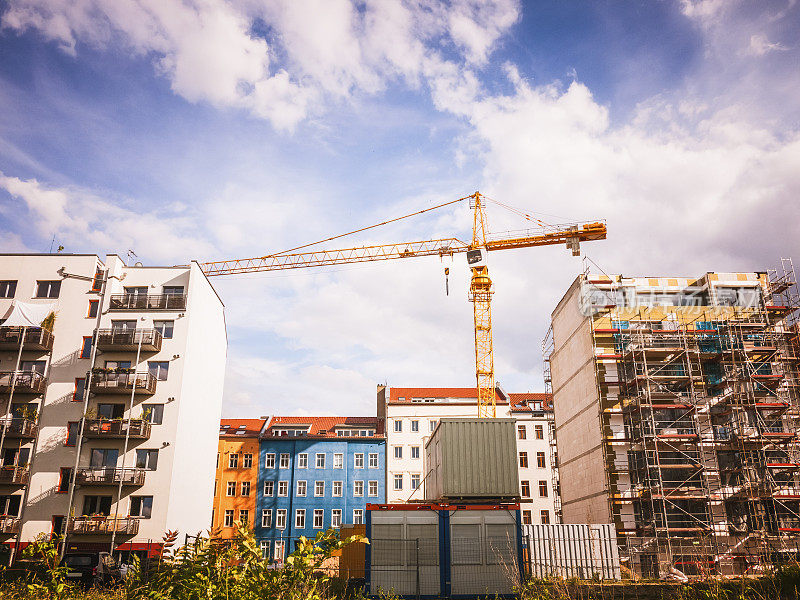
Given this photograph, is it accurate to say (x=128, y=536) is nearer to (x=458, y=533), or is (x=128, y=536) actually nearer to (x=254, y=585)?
(x=458, y=533)

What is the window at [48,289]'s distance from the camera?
42.7 m

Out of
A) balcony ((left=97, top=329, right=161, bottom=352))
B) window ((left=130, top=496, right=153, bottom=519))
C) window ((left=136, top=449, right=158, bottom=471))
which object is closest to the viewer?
window ((left=130, top=496, right=153, bottom=519))

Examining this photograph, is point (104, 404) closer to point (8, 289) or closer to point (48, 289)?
point (48, 289)

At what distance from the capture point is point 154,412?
4012cm

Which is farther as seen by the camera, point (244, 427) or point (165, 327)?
point (244, 427)

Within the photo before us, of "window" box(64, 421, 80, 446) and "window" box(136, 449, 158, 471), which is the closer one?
"window" box(136, 449, 158, 471)

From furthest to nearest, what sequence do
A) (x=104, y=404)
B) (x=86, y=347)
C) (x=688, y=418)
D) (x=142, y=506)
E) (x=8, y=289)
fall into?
(x=8, y=289), (x=86, y=347), (x=104, y=404), (x=142, y=506), (x=688, y=418)

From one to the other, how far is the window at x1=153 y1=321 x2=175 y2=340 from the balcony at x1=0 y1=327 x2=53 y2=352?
7196 millimetres

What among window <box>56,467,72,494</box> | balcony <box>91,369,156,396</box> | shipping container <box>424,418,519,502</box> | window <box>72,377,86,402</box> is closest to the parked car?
window <box>56,467,72,494</box>

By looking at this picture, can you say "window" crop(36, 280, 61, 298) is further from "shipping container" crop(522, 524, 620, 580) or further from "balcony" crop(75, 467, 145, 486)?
"shipping container" crop(522, 524, 620, 580)

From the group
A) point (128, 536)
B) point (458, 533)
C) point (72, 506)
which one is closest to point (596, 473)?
point (458, 533)

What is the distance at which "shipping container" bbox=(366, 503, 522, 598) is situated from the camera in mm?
24594

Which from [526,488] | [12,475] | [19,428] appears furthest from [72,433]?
[526,488]

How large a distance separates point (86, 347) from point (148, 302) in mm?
5159
